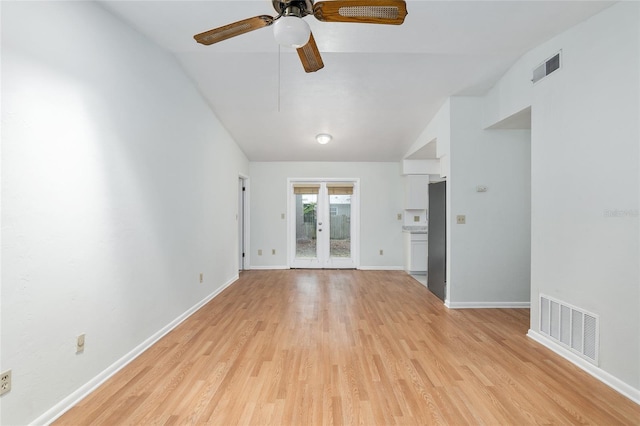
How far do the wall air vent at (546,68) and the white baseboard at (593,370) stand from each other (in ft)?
8.07

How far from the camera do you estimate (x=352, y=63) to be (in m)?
3.45

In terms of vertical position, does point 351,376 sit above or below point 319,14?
below

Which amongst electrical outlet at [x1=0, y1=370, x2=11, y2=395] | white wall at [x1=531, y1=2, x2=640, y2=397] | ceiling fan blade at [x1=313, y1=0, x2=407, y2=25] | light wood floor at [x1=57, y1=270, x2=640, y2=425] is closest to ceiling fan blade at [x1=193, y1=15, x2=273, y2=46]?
ceiling fan blade at [x1=313, y1=0, x2=407, y2=25]

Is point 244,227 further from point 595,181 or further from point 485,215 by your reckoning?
point 595,181

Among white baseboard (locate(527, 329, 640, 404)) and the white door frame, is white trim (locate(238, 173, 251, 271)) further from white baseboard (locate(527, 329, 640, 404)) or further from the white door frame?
white baseboard (locate(527, 329, 640, 404))

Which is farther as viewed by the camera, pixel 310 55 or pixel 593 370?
pixel 593 370

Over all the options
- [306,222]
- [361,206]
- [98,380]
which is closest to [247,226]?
[306,222]

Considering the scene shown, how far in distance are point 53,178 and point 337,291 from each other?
3.75 m

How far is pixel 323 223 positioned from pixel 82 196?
4.88 m

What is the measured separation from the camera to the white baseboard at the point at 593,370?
2.06m

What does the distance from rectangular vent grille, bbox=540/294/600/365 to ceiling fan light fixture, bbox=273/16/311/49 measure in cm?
289

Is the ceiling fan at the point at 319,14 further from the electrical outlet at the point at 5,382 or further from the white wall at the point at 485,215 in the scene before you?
the white wall at the point at 485,215

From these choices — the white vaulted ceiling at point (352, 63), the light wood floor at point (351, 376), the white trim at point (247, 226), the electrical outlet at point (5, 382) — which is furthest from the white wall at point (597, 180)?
the white trim at point (247, 226)

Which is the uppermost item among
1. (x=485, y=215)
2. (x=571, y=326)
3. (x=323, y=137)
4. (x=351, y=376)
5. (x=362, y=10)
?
(x=323, y=137)
